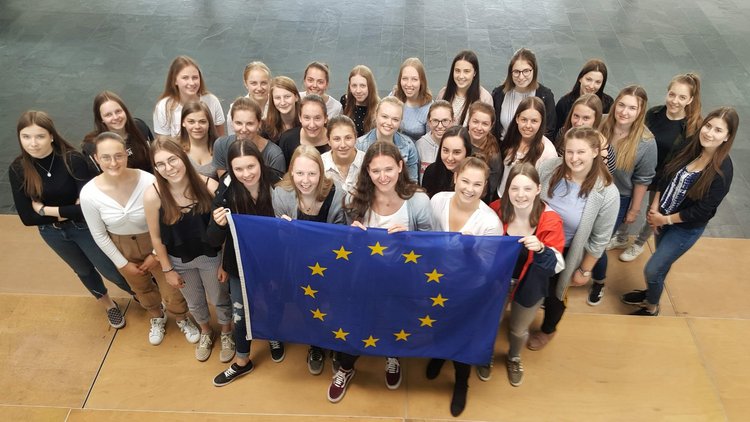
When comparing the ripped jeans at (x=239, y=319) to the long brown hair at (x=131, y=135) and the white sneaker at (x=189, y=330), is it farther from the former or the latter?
the long brown hair at (x=131, y=135)

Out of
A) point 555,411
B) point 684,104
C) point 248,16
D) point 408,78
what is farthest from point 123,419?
point 248,16

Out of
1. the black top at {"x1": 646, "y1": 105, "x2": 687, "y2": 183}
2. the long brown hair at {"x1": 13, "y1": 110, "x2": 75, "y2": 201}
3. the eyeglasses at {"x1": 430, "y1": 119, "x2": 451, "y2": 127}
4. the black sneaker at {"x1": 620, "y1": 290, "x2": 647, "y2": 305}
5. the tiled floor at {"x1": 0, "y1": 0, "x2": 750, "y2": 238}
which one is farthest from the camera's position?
the tiled floor at {"x1": 0, "y1": 0, "x2": 750, "y2": 238}

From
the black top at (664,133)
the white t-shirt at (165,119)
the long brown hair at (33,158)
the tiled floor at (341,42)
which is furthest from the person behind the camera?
the tiled floor at (341,42)

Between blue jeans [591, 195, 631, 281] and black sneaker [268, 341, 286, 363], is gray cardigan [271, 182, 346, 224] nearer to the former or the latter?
black sneaker [268, 341, 286, 363]

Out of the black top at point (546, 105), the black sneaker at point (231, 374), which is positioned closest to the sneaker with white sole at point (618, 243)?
the black top at point (546, 105)

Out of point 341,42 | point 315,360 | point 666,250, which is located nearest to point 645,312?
point 666,250

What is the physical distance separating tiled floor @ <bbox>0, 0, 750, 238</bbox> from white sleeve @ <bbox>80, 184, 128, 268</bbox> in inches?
149

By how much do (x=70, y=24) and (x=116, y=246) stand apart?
7.20 m

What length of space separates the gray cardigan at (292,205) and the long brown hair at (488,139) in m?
1.22

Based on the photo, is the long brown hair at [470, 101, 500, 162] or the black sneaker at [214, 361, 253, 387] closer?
the black sneaker at [214, 361, 253, 387]

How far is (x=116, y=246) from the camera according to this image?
372 centimetres

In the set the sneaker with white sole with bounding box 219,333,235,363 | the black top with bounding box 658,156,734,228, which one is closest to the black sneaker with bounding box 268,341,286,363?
the sneaker with white sole with bounding box 219,333,235,363

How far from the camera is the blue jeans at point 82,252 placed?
386 cm

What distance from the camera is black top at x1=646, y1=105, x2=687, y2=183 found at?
4.40 m
